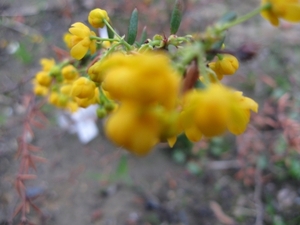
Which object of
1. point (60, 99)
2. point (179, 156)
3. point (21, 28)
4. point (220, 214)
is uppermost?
point (60, 99)

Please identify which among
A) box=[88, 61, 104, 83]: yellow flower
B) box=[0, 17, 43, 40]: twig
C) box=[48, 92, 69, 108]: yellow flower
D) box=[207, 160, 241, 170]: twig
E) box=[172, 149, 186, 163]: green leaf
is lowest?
box=[207, 160, 241, 170]: twig

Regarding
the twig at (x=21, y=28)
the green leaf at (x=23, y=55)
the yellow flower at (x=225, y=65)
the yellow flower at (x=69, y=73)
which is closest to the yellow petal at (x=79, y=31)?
the yellow flower at (x=69, y=73)

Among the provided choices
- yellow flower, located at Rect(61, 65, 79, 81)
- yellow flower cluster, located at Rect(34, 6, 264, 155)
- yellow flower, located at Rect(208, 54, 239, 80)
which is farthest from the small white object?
yellow flower cluster, located at Rect(34, 6, 264, 155)

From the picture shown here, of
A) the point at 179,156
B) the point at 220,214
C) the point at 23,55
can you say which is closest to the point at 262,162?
the point at 220,214

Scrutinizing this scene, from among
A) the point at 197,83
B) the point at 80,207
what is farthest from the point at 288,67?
the point at 197,83

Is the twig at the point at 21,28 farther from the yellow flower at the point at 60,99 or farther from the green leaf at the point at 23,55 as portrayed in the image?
the yellow flower at the point at 60,99

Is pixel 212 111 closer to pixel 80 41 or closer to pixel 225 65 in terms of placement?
pixel 225 65

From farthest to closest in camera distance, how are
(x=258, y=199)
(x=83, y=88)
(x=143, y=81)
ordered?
(x=258, y=199) → (x=83, y=88) → (x=143, y=81)

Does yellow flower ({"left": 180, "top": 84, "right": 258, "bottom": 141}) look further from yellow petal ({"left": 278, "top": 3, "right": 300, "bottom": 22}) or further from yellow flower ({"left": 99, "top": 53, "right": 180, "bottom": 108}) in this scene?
yellow petal ({"left": 278, "top": 3, "right": 300, "bottom": 22})

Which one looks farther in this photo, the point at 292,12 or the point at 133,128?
the point at 292,12
